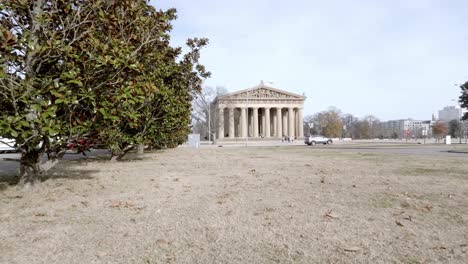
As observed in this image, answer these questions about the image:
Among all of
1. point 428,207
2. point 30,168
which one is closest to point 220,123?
point 30,168

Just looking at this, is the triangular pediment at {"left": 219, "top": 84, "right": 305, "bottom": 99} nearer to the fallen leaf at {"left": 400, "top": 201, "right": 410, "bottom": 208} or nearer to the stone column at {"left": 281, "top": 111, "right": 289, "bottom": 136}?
the stone column at {"left": 281, "top": 111, "right": 289, "bottom": 136}

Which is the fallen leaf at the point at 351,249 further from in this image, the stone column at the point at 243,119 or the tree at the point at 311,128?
the tree at the point at 311,128

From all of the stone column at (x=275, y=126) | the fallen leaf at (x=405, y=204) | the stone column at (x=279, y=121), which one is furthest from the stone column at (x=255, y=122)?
the fallen leaf at (x=405, y=204)

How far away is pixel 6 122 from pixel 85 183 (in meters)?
3.93

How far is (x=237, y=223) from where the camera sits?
18.7 ft

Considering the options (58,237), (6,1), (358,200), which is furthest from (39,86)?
(358,200)

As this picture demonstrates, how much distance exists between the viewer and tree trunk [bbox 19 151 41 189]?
8.66 meters

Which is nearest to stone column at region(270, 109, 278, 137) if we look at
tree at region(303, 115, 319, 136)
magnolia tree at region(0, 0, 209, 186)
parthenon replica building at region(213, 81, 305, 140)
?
parthenon replica building at region(213, 81, 305, 140)

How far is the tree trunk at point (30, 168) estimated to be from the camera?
8656 millimetres

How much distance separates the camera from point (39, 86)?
23.9 ft

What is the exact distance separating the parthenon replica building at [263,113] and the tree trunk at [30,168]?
85.4m

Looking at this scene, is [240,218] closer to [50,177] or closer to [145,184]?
[145,184]

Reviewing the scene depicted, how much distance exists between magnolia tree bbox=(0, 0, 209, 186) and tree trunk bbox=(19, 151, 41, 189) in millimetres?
16

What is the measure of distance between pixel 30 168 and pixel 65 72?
117 inches
